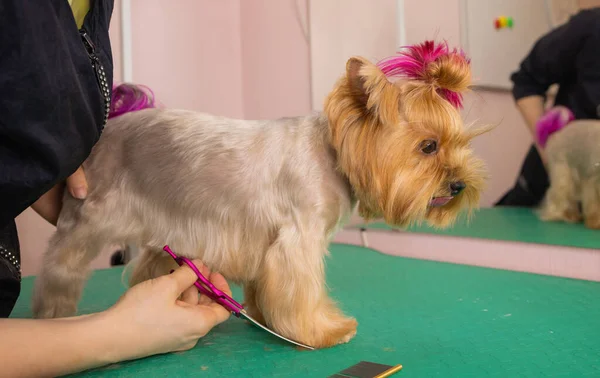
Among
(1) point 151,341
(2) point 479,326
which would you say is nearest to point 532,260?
(2) point 479,326

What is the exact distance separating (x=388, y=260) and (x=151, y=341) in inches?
35.4

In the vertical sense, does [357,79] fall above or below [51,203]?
above

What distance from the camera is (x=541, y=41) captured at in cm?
157

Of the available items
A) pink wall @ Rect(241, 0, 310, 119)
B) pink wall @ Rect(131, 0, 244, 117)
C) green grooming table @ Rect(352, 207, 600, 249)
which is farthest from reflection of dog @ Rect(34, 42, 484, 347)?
pink wall @ Rect(241, 0, 310, 119)

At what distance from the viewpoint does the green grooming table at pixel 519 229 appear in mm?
1282

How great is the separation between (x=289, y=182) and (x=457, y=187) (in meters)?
0.27

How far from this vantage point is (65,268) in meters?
0.87

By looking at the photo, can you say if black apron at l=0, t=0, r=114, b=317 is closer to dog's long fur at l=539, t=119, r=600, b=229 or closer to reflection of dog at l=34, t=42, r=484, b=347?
reflection of dog at l=34, t=42, r=484, b=347

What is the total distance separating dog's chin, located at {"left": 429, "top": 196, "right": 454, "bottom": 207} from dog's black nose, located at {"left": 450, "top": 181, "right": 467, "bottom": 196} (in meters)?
0.01

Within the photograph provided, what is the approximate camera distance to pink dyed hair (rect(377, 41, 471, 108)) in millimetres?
783

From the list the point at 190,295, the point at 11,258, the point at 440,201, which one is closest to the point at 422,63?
the point at 440,201

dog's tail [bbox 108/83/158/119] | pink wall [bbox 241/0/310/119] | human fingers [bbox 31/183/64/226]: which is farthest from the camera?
pink wall [bbox 241/0/310/119]

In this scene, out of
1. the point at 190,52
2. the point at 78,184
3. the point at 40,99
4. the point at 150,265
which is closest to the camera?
the point at 40,99

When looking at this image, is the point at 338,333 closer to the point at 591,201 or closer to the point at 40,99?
the point at 40,99
